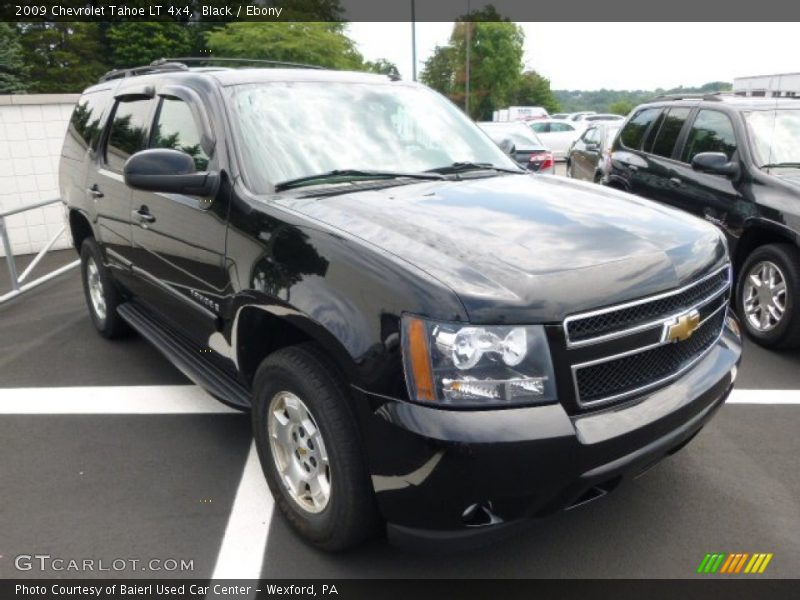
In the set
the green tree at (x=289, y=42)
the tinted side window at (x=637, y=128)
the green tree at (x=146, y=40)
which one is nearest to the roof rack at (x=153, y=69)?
the tinted side window at (x=637, y=128)

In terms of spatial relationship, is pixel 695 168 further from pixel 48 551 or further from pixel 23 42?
pixel 23 42

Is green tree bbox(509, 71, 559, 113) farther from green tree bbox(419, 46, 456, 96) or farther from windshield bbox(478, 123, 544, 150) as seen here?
windshield bbox(478, 123, 544, 150)

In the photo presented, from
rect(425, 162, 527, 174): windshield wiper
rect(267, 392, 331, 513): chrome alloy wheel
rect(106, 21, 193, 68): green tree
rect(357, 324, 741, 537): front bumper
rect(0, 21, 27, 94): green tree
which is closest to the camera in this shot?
rect(357, 324, 741, 537): front bumper

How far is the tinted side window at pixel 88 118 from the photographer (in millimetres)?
4930

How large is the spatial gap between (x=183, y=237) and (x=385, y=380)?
175 centimetres

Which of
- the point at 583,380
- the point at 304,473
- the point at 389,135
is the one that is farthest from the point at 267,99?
the point at 583,380

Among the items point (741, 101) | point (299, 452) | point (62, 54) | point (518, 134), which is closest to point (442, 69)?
point (62, 54)

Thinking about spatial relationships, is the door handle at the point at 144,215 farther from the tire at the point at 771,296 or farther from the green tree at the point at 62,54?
the green tree at the point at 62,54

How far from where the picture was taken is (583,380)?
2230mm

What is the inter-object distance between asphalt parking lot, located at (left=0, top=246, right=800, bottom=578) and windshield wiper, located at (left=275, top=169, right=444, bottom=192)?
5.03ft

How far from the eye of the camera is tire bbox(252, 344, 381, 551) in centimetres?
238

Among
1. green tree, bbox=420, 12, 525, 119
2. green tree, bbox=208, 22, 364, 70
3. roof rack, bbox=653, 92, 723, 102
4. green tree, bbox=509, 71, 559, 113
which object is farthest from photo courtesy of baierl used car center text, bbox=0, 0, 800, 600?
green tree, bbox=509, 71, 559, 113

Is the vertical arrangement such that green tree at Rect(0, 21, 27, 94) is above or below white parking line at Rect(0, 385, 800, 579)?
above

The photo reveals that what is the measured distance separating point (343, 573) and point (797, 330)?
3.96 metres
